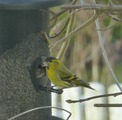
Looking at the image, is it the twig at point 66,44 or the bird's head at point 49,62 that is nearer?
the bird's head at point 49,62

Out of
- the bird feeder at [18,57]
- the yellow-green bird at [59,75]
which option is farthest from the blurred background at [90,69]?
the bird feeder at [18,57]

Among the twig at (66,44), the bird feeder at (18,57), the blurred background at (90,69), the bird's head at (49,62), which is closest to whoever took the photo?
the bird feeder at (18,57)

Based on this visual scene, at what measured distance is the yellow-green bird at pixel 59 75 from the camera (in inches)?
106

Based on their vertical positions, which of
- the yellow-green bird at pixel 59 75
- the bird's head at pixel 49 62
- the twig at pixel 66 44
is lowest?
the yellow-green bird at pixel 59 75

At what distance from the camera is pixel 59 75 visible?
278cm

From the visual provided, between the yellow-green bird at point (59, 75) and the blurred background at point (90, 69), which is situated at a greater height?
the blurred background at point (90, 69)

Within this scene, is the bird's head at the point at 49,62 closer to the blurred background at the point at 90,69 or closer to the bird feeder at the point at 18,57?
the bird feeder at the point at 18,57

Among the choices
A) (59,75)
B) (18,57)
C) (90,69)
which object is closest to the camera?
(18,57)

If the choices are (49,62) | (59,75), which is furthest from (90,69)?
(49,62)

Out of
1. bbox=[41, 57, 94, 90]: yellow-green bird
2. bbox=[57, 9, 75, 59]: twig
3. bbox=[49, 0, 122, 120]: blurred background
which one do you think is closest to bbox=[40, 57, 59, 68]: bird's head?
bbox=[41, 57, 94, 90]: yellow-green bird

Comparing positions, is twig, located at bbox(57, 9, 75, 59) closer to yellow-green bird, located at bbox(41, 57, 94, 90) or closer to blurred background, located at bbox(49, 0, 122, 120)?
yellow-green bird, located at bbox(41, 57, 94, 90)

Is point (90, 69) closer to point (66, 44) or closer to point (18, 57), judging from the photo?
point (66, 44)

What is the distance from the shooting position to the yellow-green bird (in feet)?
8.85

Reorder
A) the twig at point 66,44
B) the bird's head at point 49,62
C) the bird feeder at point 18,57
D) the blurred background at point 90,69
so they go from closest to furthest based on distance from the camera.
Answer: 1. the bird feeder at point 18,57
2. the bird's head at point 49,62
3. the twig at point 66,44
4. the blurred background at point 90,69
